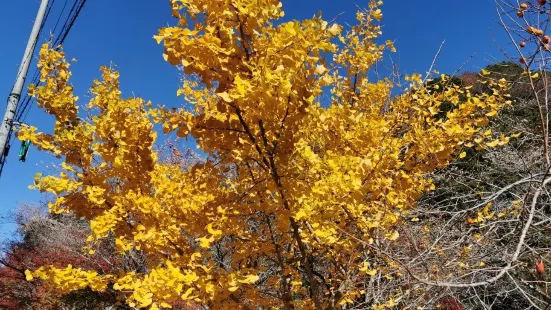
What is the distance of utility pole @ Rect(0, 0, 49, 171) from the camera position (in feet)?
13.1

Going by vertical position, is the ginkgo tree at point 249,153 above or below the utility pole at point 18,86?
below

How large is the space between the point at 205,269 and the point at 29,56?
145 inches

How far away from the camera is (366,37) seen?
12.0 ft

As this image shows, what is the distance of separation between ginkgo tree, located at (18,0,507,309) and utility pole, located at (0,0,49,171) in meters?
0.79

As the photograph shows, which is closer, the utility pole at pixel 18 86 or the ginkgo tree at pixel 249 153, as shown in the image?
the ginkgo tree at pixel 249 153

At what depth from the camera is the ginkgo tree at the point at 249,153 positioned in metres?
2.03

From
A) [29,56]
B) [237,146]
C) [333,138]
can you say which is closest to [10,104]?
[29,56]

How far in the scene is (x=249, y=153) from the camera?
2.35 metres

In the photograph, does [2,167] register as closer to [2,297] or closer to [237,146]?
[237,146]

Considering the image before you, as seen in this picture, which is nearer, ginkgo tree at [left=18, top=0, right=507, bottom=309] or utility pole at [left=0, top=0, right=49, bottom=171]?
ginkgo tree at [left=18, top=0, right=507, bottom=309]

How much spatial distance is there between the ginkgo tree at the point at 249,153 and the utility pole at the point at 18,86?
787mm

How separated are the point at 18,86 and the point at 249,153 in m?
3.47

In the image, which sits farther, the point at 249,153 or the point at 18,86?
the point at 18,86

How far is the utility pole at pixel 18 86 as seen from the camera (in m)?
3.98
